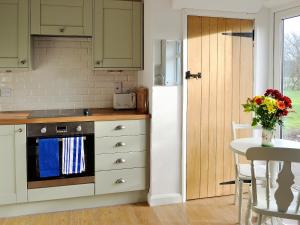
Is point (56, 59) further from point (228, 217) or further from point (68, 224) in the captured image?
point (228, 217)

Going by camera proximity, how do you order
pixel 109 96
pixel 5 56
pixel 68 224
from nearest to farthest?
1. pixel 68 224
2. pixel 5 56
3. pixel 109 96

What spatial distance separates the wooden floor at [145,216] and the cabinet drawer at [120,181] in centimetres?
19

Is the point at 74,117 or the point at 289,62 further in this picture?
the point at 289,62

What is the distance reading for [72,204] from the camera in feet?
10.8

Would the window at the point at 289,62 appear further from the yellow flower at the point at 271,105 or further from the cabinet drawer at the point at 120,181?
the cabinet drawer at the point at 120,181

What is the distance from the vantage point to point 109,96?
386 centimetres

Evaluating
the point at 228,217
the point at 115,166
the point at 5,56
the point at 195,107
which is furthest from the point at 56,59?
the point at 228,217

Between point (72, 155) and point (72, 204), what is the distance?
54cm

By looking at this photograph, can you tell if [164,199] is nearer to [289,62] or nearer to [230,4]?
[289,62]

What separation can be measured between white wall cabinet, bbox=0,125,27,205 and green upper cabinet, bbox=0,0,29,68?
70cm

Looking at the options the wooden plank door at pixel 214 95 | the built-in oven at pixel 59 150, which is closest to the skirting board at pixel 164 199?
the wooden plank door at pixel 214 95

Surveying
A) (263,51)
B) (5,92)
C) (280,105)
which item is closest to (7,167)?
(5,92)

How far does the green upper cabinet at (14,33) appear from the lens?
126 inches

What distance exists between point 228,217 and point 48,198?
1.74 metres
